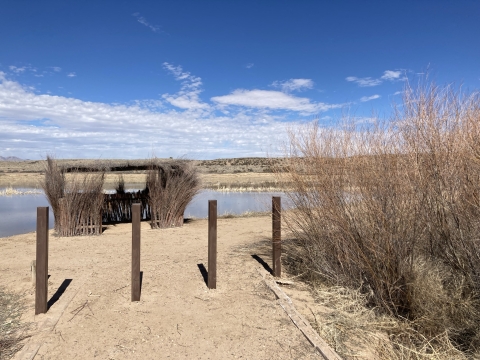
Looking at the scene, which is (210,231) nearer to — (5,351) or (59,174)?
(5,351)

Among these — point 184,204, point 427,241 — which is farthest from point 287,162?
→ point 184,204

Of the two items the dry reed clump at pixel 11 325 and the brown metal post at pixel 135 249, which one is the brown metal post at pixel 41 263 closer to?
the dry reed clump at pixel 11 325

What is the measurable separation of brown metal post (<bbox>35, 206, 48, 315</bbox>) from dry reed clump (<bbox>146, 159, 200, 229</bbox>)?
6016 mm

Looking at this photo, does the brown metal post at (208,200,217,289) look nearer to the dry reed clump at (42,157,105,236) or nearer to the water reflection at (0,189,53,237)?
the dry reed clump at (42,157,105,236)

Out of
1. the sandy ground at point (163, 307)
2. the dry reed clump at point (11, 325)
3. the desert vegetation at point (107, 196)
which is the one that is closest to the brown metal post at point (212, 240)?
the sandy ground at point (163, 307)

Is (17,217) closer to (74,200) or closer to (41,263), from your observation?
(74,200)

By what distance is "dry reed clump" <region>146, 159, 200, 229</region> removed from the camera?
10070 millimetres

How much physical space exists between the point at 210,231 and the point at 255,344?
172 cm

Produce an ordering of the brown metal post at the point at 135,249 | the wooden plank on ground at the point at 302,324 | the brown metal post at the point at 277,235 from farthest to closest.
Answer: the brown metal post at the point at 277,235 < the brown metal post at the point at 135,249 < the wooden plank on ground at the point at 302,324

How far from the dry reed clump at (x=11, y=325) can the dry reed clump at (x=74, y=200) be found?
4.30 metres

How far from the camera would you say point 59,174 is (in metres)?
8.90

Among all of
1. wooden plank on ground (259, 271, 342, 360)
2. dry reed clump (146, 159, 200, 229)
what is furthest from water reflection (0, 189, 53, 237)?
wooden plank on ground (259, 271, 342, 360)

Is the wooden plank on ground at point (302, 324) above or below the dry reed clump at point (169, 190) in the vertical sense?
below

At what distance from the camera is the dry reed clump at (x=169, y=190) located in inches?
396
